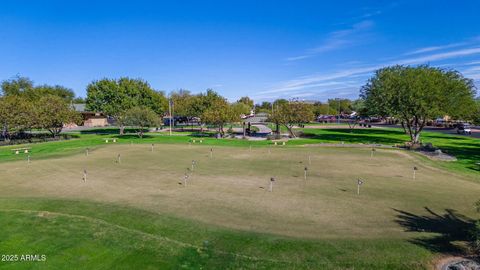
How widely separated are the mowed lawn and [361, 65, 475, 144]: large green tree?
64.3 ft

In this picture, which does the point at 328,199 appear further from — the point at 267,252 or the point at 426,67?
the point at 426,67

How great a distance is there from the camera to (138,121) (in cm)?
6281

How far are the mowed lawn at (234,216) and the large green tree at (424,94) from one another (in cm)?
1961

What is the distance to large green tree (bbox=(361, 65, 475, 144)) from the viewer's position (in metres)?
45.7

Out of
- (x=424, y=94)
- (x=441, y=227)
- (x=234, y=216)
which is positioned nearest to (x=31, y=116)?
(x=234, y=216)

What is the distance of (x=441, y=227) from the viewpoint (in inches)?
613

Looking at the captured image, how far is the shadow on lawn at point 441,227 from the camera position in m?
13.4

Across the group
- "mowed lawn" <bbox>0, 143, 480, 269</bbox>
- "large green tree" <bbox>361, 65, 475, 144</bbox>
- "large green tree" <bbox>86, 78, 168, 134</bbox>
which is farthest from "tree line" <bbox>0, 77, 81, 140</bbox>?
"large green tree" <bbox>361, 65, 475, 144</bbox>

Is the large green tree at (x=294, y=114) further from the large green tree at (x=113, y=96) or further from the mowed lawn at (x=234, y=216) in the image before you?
the large green tree at (x=113, y=96)

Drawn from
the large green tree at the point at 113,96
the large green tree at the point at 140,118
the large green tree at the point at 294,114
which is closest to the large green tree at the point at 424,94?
the large green tree at the point at 294,114

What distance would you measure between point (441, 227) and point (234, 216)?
1097cm

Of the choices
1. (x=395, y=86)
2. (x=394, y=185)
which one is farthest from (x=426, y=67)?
(x=394, y=185)

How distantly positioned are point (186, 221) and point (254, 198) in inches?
228

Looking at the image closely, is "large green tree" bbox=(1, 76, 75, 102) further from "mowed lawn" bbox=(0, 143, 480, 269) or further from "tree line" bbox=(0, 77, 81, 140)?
"mowed lawn" bbox=(0, 143, 480, 269)
